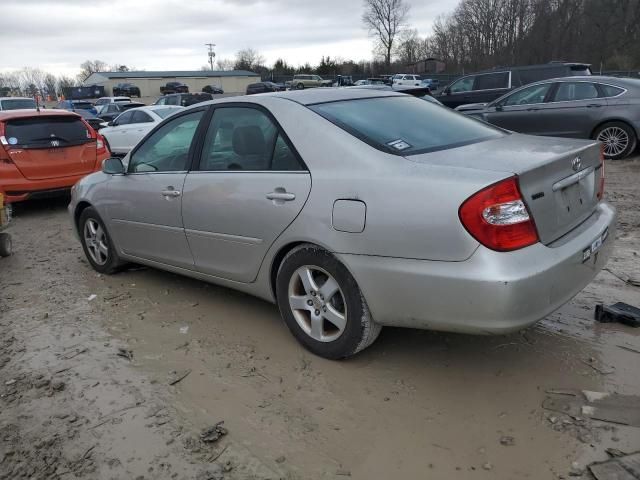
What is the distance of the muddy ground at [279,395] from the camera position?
248cm

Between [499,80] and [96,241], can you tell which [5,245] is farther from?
[499,80]

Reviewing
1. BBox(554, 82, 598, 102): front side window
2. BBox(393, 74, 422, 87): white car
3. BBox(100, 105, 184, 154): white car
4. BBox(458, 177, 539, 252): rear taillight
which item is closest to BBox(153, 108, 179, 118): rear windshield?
BBox(100, 105, 184, 154): white car

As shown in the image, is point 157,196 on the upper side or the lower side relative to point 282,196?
lower

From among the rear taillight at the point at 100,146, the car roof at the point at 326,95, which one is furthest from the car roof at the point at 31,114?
the car roof at the point at 326,95

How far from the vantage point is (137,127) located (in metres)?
12.8

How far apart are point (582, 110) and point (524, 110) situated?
108 cm

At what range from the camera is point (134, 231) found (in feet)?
15.1

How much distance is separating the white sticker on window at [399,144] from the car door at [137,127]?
1039 cm

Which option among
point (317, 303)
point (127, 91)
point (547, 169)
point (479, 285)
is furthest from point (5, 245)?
point (127, 91)

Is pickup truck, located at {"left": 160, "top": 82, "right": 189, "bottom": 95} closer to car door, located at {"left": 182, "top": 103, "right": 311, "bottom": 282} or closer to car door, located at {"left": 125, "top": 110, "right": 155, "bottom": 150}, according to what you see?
car door, located at {"left": 125, "top": 110, "right": 155, "bottom": 150}

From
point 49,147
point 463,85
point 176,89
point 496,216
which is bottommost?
point 49,147

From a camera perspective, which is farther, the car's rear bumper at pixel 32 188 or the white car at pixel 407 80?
the white car at pixel 407 80

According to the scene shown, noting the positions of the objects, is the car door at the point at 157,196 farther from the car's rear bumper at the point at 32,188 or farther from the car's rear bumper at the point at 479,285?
the car's rear bumper at the point at 32,188

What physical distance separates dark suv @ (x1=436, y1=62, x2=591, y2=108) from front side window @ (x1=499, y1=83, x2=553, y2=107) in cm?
337
